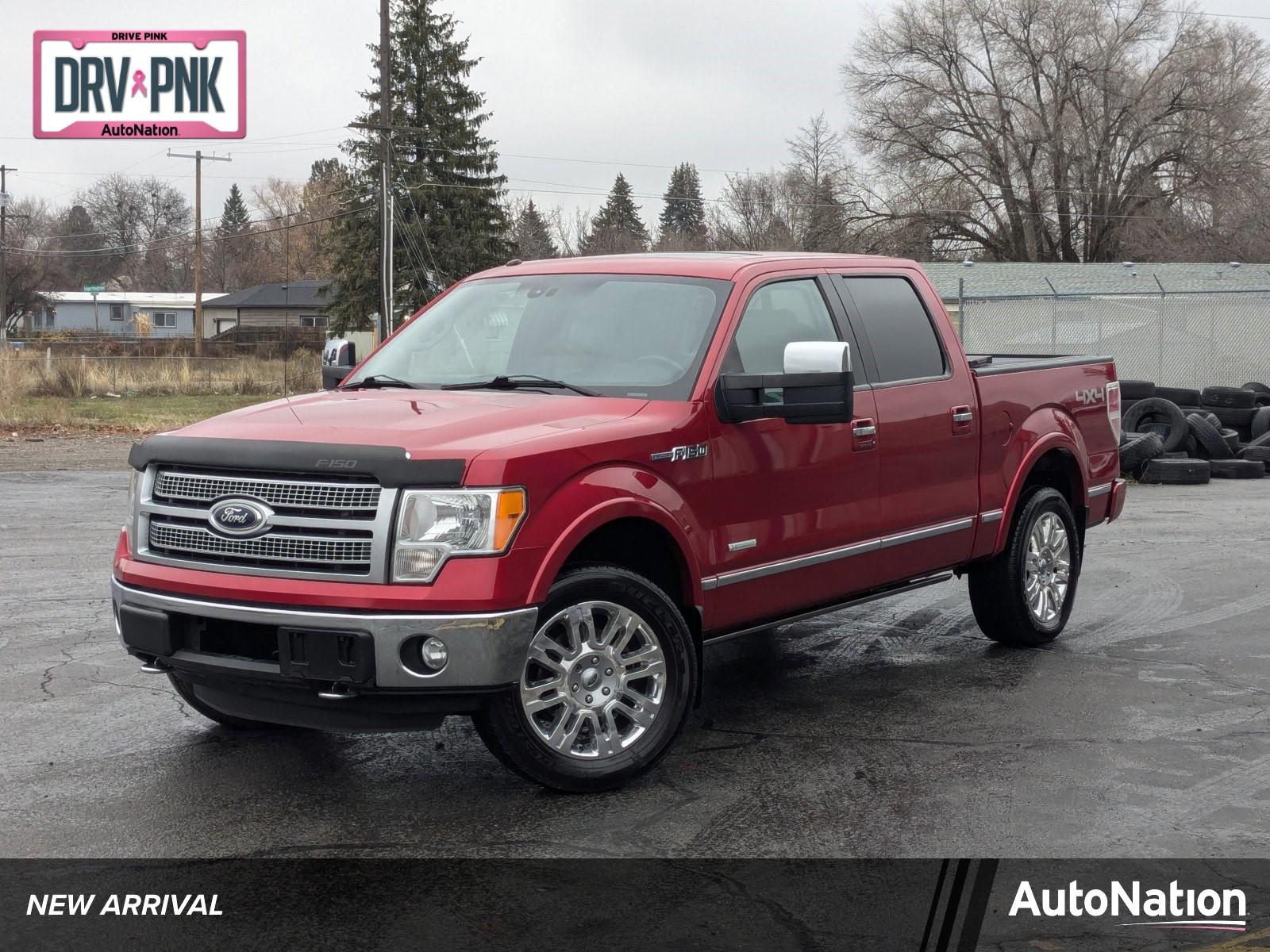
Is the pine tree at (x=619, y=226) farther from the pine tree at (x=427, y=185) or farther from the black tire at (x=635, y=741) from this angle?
the black tire at (x=635, y=741)

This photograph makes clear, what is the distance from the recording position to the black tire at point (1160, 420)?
56.5 ft

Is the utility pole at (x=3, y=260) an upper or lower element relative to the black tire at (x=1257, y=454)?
upper

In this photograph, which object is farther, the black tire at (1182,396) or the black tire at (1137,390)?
the black tire at (1182,396)

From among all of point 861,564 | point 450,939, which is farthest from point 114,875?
point 861,564

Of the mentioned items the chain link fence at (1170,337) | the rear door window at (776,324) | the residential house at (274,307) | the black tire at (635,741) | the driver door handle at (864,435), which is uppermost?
the residential house at (274,307)

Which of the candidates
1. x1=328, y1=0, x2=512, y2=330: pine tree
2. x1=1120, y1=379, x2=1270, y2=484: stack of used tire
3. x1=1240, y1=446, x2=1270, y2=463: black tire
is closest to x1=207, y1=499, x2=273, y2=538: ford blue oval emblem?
x1=1120, y1=379, x2=1270, y2=484: stack of used tire

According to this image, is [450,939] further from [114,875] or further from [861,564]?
[861,564]

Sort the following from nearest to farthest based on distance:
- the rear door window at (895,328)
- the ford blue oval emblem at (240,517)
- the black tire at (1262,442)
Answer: the ford blue oval emblem at (240,517), the rear door window at (895,328), the black tire at (1262,442)

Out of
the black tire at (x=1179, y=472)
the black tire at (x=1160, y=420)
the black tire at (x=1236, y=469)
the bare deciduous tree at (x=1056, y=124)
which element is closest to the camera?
the black tire at (x=1179, y=472)

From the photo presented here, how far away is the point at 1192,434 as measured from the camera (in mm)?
17453

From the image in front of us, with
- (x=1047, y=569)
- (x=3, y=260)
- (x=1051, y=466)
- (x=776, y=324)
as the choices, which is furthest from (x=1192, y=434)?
(x=3, y=260)

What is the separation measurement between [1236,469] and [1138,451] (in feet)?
4.72

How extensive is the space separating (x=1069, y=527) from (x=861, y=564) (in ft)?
7.12

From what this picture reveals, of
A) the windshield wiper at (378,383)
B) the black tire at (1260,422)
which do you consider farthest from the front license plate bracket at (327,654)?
the black tire at (1260,422)
